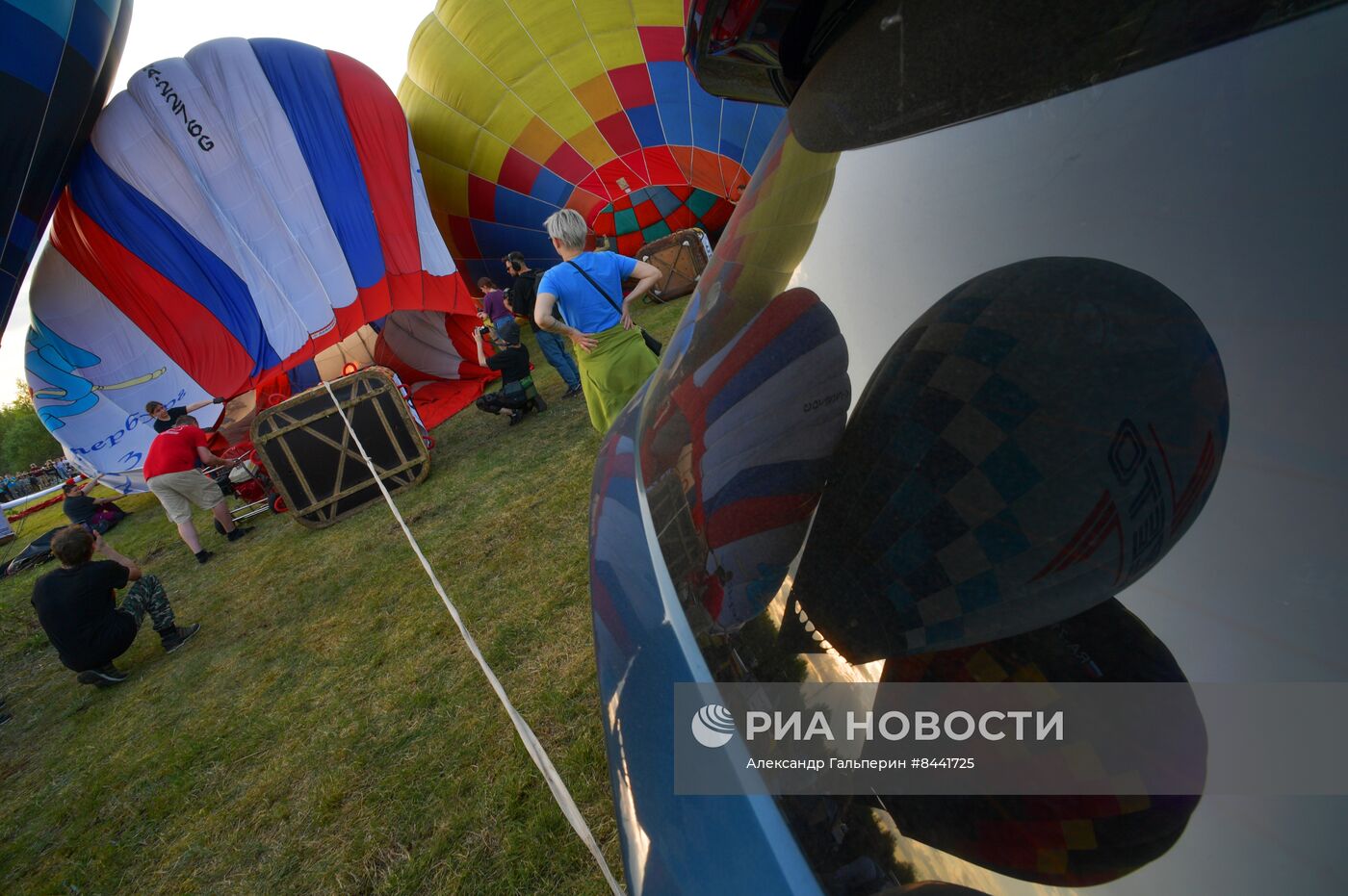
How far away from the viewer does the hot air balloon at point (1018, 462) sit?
1.90 feet

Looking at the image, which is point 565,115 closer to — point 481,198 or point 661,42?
point 661,42

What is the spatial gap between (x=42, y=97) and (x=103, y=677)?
566 cm

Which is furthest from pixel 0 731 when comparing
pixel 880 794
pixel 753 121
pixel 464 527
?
pixel 753 121

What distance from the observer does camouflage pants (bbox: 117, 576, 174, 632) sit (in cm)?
508

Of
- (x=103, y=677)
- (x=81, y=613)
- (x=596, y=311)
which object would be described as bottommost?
(x=103, y=677)

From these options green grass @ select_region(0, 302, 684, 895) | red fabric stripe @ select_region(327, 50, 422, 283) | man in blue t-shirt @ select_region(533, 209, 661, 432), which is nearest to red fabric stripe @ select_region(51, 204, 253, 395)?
red fabric stripe @ select_region(327, 50, 422, 283)

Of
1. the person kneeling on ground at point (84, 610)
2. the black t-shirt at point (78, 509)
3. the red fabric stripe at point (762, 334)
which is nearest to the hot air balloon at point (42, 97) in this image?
the black t-shirt at point (78, 509)

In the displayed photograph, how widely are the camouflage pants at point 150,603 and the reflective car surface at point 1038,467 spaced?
5810mm

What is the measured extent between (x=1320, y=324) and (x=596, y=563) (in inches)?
39.3

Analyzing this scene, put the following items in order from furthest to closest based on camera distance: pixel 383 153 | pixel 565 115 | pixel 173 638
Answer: pixel 565 115, pixel 383 153, pixel 173 638

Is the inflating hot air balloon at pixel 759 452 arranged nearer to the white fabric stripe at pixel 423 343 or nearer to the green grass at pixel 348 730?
the green grass at pixel 348 730

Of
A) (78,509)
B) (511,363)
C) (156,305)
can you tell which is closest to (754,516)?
(511,363)

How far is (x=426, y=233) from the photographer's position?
29.8ft

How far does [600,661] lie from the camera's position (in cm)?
110
